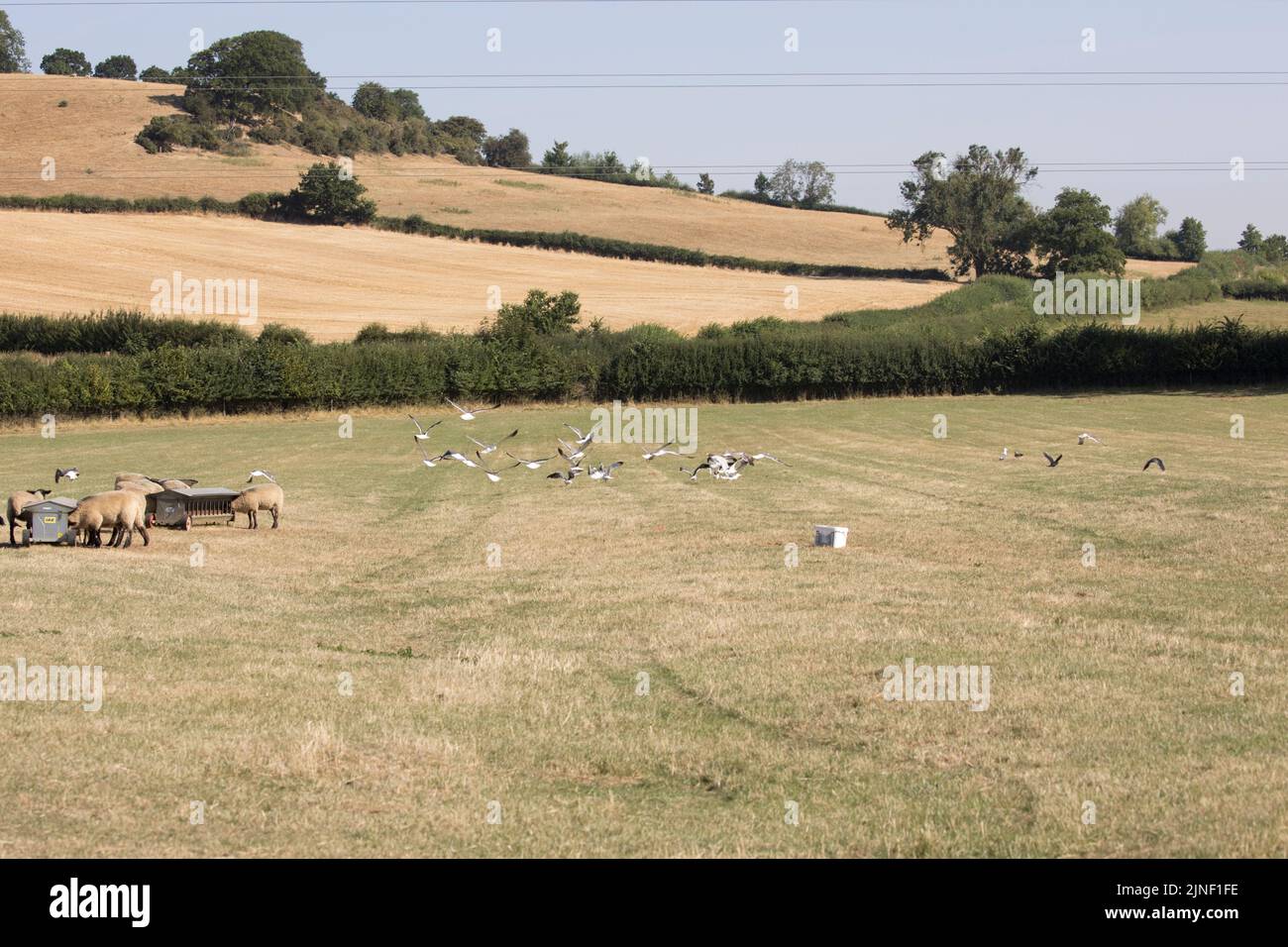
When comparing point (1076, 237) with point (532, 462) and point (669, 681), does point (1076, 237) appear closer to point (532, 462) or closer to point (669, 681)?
point (532, 462)

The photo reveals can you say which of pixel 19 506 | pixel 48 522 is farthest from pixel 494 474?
pixel 48 522

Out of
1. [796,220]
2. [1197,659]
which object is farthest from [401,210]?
[1197,659]

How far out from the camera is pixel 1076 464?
3528cm

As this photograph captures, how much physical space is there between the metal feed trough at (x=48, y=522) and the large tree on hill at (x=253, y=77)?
115780mm

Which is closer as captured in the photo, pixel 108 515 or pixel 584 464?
pixel 108 515

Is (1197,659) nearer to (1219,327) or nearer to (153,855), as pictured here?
(153,855)

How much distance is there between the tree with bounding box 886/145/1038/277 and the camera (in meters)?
118

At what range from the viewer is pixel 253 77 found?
437ft

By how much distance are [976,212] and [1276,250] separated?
40517mm

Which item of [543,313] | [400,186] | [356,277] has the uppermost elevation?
[400,186]

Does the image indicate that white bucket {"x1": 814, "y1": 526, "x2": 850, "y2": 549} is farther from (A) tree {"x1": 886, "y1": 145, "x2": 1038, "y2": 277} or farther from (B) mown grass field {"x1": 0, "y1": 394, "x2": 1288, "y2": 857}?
(A) tree {"x1": 886, "y1": 145, "x2": 1038, "y2": 277}

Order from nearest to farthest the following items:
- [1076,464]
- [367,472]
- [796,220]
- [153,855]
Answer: [153,855]
[1076,464]
[367,472]
[796,220]

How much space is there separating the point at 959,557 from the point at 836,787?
12.2 meters

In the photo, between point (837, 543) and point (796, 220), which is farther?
point (796, 220)
